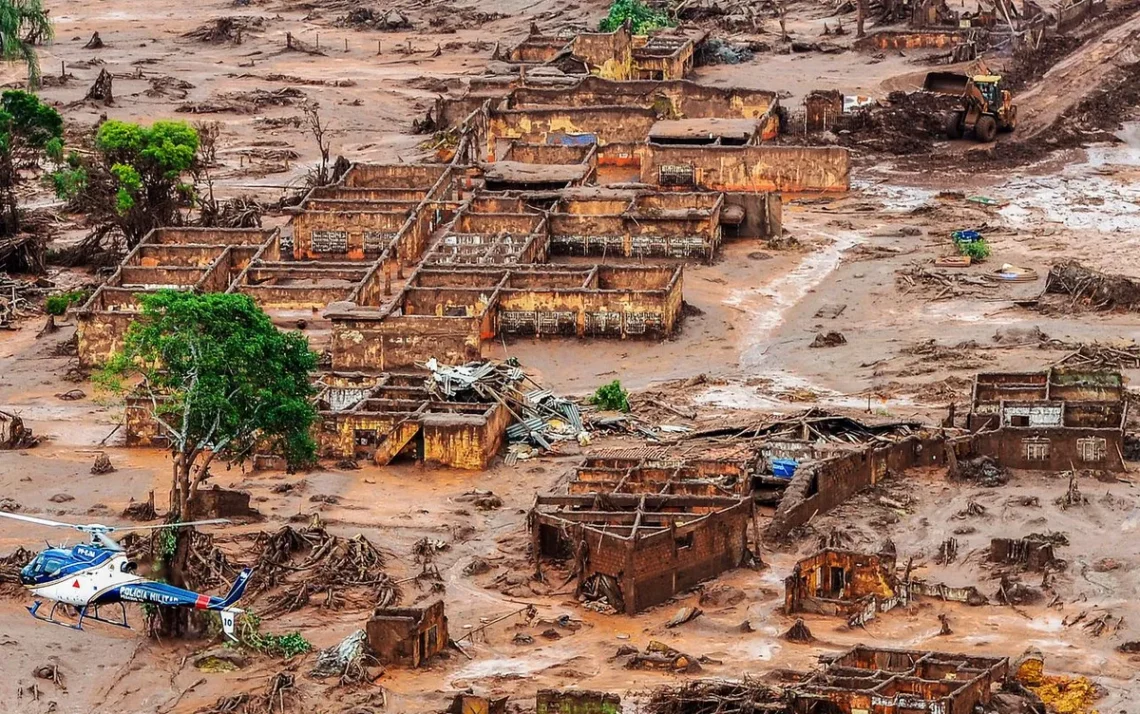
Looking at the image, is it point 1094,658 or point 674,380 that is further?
point 674,380

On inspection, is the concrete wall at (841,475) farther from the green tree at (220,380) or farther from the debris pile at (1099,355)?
the green tree at (220,380)

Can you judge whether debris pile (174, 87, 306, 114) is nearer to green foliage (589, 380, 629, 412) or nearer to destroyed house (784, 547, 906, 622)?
green foliage (589, 380, 629, 412)

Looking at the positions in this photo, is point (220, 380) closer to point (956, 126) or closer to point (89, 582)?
point (89, 582)

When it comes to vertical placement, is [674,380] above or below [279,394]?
below

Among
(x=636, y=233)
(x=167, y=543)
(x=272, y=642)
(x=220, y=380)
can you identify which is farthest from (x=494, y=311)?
(x=272, y=642)

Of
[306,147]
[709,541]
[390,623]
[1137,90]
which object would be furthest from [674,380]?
[1137,90]

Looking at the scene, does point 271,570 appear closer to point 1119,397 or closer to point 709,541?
point 709,541

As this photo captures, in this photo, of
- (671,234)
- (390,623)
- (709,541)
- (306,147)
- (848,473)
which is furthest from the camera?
(306,147)
